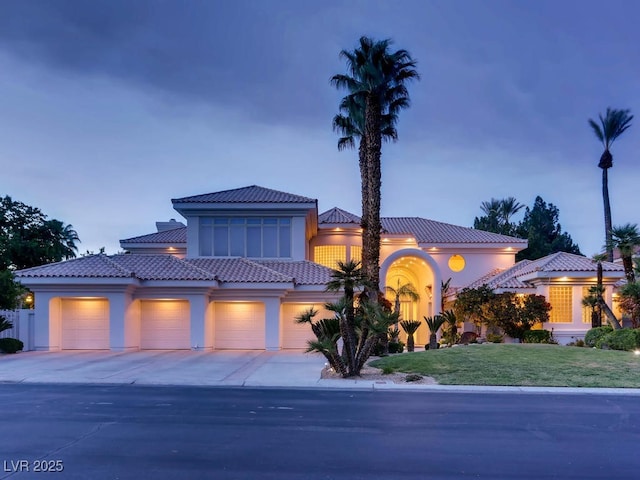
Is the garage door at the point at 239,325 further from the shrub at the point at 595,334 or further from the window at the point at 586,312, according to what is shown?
the window at the point at 586,312

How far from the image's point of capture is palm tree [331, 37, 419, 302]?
21.5 m

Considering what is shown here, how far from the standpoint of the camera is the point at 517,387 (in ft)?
46.1

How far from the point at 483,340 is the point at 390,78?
584 inches

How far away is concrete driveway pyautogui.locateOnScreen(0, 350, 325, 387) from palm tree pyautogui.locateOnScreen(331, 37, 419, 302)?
515cm

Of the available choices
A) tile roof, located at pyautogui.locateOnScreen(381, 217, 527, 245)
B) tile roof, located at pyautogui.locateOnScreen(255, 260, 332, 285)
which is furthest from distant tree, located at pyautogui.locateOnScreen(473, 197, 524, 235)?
tile roof, located at pyautogui.locateOnScreen(255, 260, 332, 285)

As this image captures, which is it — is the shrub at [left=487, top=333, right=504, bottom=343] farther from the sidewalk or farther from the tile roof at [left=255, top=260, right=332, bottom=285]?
the sidewalk

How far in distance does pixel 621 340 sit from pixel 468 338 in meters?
7.40

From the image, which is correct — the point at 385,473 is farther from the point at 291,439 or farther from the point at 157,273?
the point at 157,273

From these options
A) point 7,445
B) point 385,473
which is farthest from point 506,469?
point 7,445

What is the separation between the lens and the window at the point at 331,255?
3228 cm

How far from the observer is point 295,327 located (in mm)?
24922

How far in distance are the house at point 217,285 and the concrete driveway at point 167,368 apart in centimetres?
147

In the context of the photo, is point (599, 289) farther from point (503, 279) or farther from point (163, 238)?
point (163, 238)

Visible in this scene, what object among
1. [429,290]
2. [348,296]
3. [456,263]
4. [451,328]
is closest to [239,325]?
[348,296]
